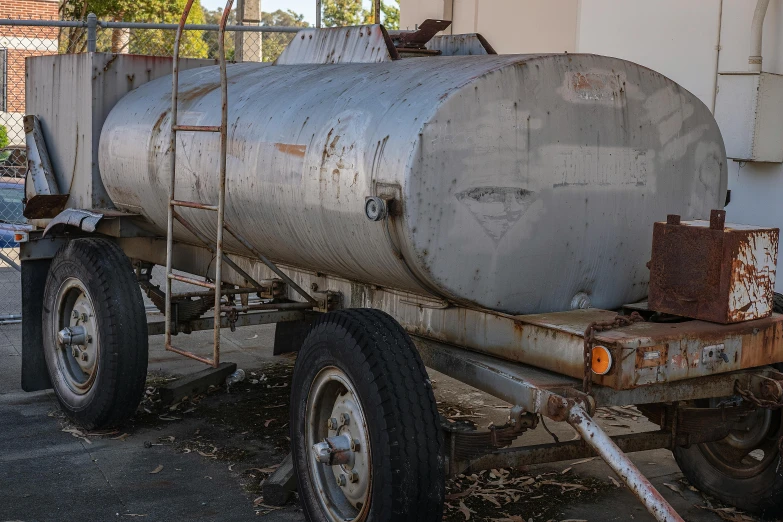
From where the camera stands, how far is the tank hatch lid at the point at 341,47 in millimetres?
4859

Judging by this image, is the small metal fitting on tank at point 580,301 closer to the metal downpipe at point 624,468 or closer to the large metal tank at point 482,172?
the large metal tank at point 482,172

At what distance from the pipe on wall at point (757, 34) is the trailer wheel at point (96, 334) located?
13.1ft

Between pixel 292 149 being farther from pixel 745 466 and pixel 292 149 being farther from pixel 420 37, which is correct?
pixel 745 466

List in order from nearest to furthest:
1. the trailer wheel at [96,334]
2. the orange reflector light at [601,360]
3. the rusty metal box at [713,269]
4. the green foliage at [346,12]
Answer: the orange reflector light at [601,360]
the rusty metal box at [713,269]
the trailer wheel at [96,334]
the green foliage at [346,12]

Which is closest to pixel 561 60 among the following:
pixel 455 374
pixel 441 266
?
pixel 441 266

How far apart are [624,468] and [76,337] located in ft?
11.6

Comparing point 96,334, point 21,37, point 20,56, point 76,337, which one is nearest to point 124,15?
point 20,56

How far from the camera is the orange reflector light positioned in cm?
350

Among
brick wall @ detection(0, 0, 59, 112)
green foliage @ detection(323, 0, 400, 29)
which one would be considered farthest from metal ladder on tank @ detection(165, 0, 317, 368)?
green foliage @ detection(323, 0, 400, 29)

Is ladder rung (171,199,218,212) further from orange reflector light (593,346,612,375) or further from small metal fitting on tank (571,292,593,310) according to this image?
orange reflector light (593,346,612,375)

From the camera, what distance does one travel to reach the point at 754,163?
6676 millimetres

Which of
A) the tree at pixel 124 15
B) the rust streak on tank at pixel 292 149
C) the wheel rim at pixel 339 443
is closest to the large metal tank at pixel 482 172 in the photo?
the rust streak on tank at pixel 292 149

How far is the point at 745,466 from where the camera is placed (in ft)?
15.6

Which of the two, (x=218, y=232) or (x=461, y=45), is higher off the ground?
(x=461, y=45)
